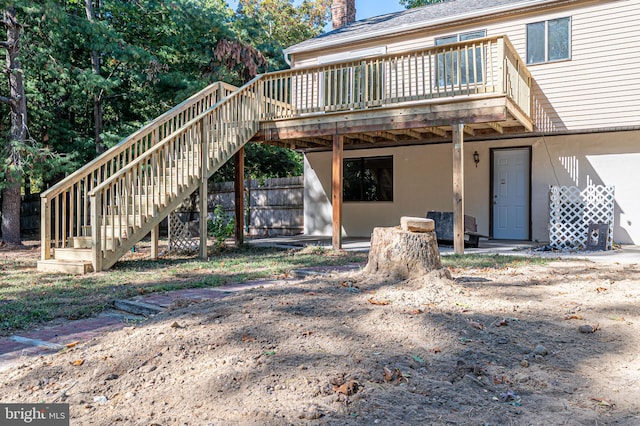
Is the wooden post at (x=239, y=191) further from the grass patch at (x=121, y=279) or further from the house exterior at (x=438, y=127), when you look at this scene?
the grass patch at (x=121, y=279)

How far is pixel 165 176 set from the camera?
8.55 m

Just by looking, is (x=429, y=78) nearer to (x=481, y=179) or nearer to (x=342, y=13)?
(x=481, y=179)

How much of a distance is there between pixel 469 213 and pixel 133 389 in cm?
1060

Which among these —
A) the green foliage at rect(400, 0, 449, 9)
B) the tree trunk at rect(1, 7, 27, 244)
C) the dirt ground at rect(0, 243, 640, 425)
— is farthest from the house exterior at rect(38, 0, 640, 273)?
the green foliage at rect(400, 0, 449, 9)

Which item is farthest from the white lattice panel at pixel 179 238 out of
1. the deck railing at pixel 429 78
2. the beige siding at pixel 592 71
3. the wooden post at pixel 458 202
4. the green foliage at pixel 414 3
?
the green foliage at pixel 414 3

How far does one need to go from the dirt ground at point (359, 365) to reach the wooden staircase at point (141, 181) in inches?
148

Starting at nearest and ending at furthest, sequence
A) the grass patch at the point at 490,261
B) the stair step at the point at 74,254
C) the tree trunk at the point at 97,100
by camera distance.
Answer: the grass patch at the point at 490,261, the stair step at the point at 74,254, the tree trunk at the point at 97,100

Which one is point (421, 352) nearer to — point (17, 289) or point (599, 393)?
point (599, 393)

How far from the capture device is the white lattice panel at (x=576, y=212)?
988cm

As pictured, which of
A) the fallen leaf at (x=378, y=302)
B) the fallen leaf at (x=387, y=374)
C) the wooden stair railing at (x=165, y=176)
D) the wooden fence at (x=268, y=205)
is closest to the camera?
the fallen leaf at (x=387, y=374)

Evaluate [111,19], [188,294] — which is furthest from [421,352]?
[111,19]

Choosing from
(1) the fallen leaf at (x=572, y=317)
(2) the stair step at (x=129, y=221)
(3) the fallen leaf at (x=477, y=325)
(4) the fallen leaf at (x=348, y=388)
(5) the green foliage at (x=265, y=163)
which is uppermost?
(5) the green foliage at (x=265, y=163)

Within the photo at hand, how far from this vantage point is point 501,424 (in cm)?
229

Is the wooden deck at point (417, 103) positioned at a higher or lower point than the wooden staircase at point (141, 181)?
higher
